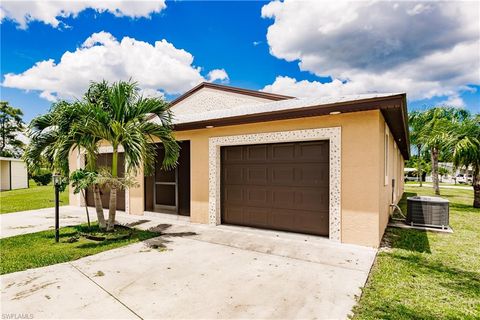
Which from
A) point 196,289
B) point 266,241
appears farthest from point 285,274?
point 266,241

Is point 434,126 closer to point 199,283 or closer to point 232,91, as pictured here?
point 232,91

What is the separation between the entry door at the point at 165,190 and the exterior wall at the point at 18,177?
22802mm

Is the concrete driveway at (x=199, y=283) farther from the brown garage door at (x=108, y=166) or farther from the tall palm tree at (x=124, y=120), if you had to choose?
the brown garage door at (x=108, y=166)

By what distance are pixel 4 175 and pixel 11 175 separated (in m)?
0.59

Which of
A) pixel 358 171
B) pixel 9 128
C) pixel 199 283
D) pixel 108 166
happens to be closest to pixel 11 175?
pixel 9 128

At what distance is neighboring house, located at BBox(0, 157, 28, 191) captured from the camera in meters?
23.2

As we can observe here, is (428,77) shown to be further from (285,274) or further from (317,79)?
(285,274)

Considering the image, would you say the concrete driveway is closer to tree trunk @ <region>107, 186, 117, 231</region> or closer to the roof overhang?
tree trunk @ <region>107, 186, 117, 231</region>

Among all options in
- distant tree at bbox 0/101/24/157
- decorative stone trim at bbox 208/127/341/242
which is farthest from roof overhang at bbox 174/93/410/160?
distant tree at bbox 0/101/24/157

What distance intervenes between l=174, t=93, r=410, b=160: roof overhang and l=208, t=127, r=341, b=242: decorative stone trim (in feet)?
1.38

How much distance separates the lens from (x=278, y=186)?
670 cm

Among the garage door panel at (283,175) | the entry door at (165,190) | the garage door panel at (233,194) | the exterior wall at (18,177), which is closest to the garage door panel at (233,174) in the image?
the garage door panel at (233,194)

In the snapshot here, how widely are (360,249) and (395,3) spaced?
6899 millimetres

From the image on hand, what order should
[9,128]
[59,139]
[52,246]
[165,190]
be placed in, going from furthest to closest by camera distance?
[9,128], [165,190], [59,139], [52,246]
